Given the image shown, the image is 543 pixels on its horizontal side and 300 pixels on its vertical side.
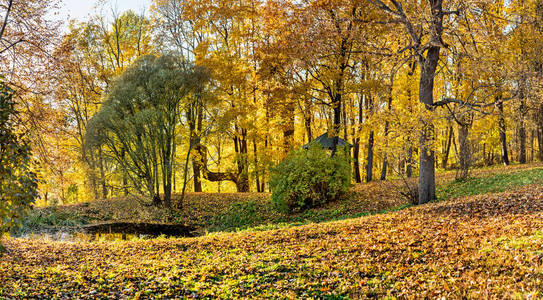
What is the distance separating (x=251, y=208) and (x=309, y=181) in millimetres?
3283

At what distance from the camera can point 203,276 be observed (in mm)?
5609

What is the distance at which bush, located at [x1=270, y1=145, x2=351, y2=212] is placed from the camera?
504 inches

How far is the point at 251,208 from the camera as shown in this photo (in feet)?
48.5

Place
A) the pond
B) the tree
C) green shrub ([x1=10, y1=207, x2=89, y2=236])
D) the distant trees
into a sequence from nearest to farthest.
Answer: the tree
the distant trees
the pond
green shrub ([x1=10, y1=207, x2=89, y2=236])

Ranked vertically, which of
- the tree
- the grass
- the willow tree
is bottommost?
the grass

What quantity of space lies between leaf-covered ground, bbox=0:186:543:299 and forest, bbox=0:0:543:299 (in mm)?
39

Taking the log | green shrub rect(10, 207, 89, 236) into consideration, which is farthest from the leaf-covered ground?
green shrub rect(10, 207, 89, 236)

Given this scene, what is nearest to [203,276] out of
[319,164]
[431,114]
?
[431,114]

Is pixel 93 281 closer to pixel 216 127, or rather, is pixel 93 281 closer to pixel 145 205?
pixel 145 205

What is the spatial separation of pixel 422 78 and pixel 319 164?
4707mm

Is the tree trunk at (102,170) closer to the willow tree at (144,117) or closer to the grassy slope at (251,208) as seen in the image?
the willow tree at (144,117)

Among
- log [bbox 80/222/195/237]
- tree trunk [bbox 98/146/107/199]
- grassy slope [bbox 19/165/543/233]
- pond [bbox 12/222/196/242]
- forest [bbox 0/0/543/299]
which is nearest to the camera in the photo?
forest [bbox 0/0/543/299]

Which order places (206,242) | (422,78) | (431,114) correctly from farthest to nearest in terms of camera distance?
(422,78) < (431,114) < (206,242)

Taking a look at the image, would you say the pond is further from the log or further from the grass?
the grass
